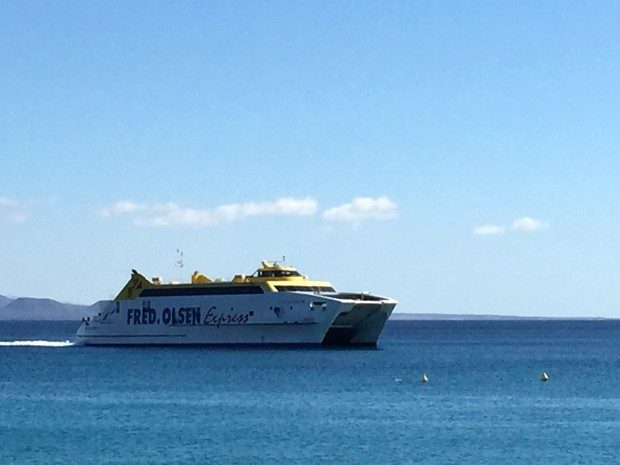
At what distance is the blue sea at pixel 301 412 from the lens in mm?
50719

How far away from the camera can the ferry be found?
369ft

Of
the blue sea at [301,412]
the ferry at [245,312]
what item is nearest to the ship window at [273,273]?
the ferry at [245,312]

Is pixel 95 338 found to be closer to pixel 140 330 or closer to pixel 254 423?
pixel 140 330

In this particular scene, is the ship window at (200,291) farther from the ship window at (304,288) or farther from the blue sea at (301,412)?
the blue sea at (301,412)

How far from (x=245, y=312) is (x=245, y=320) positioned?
0.72 metres

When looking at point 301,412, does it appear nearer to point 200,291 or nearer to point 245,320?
point 245,320

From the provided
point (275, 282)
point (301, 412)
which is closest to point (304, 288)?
point (275, 282)

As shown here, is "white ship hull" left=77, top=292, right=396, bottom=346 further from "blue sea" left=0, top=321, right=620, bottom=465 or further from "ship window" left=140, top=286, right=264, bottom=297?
"blue sea" left=0, top=321, right=620, bottom=465

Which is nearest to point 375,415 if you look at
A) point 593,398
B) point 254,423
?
point 254,423

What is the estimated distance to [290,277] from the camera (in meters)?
118

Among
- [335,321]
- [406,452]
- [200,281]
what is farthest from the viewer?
[200,281]

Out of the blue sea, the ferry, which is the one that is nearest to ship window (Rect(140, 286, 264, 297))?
the ferry

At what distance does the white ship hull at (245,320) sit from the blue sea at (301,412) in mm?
4082

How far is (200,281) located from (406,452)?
248 ft
